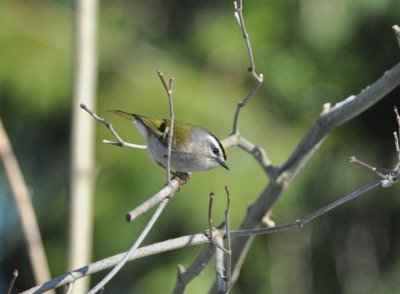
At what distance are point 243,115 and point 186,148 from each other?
169 cm

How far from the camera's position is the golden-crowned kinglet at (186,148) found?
7.95 feet

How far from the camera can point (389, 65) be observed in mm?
4398

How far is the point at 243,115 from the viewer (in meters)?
4.13

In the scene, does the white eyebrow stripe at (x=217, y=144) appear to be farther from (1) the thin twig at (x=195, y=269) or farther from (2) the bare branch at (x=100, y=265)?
(2) the bare branch at (x=100, y=265)

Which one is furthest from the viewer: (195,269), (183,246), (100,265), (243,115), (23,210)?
(243,115)

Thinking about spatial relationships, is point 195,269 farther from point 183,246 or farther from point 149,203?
point 149,203

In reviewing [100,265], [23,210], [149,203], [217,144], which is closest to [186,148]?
[217,144]

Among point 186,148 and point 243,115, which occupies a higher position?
point 243,115

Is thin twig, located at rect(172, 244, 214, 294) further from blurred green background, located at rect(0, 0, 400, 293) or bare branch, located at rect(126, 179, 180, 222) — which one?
blurred green background, located at rect(0, 0, 400, 293)

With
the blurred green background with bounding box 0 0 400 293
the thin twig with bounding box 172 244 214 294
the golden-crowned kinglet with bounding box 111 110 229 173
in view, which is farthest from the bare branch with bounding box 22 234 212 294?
the blurred green background with bounding box 0 0 400 293

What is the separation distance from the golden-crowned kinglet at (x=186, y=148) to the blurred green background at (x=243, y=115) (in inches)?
55.9

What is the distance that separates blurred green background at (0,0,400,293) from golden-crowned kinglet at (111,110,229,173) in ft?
4.65

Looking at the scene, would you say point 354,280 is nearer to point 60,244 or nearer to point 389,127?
point 389,127

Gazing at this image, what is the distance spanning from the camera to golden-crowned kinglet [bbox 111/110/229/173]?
95.3 inches
